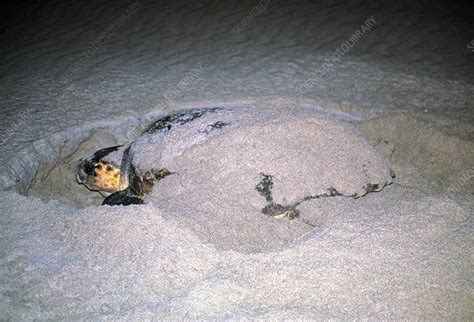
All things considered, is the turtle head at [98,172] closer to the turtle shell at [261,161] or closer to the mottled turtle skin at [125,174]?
the mottled turtle skin at [125,174]

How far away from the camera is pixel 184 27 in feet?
15.9

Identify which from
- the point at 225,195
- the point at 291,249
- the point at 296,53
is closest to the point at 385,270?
the point at 291,249

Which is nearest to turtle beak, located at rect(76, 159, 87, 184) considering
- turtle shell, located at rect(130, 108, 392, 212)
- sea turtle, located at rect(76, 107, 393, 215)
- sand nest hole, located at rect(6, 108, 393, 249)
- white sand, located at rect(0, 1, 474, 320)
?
white sand, located at rect(0, 1, 474, 320)

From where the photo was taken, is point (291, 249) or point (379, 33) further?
point (379, 33)

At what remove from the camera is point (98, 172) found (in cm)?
247

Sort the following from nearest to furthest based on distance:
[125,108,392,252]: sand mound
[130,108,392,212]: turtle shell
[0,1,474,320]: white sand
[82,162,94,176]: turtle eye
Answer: [0,1,474,320]: white sand
[125,108,392,252]: sand mound
[130,108,392,212]: turtle shell
[82,162,94,176]: turtle eye

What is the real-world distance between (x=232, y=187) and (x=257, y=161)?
0.22m

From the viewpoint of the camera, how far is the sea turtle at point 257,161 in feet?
5.98

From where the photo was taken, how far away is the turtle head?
97.1 inches

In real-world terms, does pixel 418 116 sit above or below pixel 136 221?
below

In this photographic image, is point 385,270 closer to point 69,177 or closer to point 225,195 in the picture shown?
point 225,195

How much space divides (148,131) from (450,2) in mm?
5822

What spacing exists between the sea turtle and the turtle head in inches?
11.3

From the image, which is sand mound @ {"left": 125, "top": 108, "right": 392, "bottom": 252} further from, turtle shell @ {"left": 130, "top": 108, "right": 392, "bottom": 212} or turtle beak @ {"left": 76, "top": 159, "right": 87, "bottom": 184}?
turtle beak @ {"left": 76, "top": 159, "right": 87, "bottom": 184}
